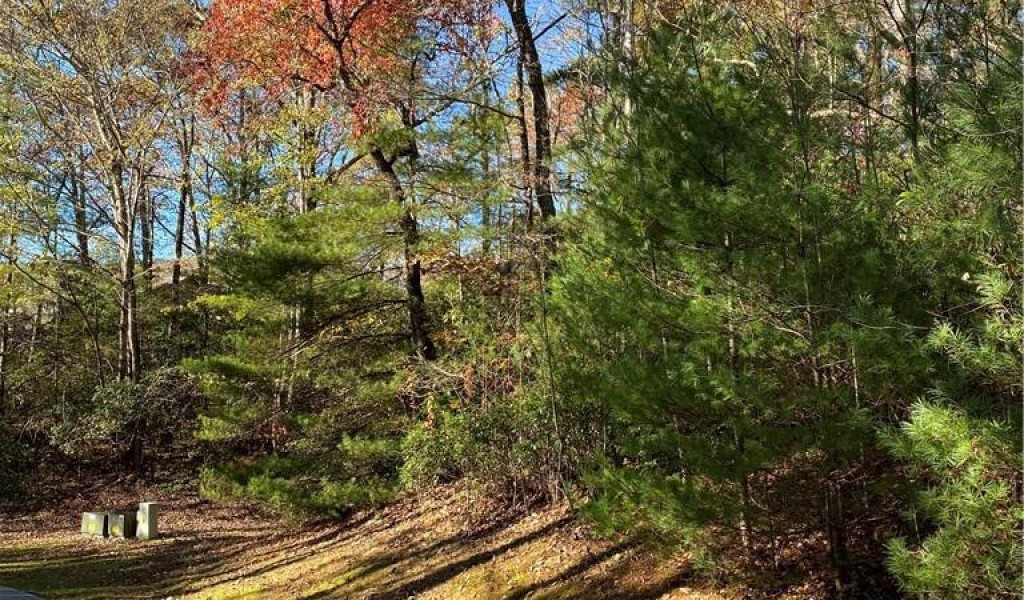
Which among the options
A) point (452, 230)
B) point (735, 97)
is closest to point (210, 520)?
point (452, 230)

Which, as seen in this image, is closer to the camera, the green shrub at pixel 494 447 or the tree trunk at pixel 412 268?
the green shrub at pixel 494 447

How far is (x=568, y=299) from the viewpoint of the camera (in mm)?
6562

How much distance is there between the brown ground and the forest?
0.06 metres

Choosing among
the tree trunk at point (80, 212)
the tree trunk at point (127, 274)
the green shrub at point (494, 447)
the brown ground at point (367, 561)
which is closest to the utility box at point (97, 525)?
the brown ground at point (367, 561)

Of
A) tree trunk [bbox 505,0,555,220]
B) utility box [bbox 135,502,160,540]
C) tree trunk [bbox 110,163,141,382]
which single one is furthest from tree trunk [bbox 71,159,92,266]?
tree trunk [bbox 505,0,555,220]

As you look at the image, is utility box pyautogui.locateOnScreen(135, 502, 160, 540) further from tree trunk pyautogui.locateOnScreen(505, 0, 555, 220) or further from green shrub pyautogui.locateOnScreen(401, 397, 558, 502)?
tree trunk pyautogui.locateOnScreen(505, 0, 555, 220)

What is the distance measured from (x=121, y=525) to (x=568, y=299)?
10.8 m

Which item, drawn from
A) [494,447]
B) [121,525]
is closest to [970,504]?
[494,447]

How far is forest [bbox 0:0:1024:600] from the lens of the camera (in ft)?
13.4

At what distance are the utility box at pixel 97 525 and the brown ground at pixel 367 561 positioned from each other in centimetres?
24

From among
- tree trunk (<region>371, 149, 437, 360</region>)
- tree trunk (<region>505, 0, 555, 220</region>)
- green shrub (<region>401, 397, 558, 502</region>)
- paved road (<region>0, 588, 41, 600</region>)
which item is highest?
tree trunk (<region>505, 0, 555, 220</region>)

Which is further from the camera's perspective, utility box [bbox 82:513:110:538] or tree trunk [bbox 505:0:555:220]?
utility box [bbox 82:513:110:538]

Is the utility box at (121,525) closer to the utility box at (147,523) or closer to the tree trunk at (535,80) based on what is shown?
the utility box at (147,523)

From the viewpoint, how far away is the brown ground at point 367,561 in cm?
701
